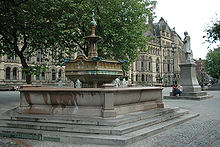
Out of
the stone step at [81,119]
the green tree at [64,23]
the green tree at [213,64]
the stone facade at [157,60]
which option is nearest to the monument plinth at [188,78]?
the green tree at [64,23]

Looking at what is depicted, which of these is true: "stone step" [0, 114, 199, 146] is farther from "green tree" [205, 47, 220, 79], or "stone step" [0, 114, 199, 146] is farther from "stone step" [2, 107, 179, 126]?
"green tree" [205, 47, 220, 79]

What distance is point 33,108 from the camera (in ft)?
23.7

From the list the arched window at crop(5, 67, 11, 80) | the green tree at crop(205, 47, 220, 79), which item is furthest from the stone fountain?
the green tree at crop(205, 47, 220, 79)

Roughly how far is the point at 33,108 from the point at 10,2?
10.6 m

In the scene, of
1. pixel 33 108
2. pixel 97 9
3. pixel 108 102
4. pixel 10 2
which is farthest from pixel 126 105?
pixel 97 9

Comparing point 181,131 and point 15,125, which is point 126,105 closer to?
point 181,131

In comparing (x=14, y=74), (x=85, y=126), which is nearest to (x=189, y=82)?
(x=85, y=126)

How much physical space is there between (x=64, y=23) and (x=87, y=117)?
11598 mm

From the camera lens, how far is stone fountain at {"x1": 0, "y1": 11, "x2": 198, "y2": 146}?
5.45m

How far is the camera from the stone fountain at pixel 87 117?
214 inches

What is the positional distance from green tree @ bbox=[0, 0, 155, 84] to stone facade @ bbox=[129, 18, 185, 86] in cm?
6025

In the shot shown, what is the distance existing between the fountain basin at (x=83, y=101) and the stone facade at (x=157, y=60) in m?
71.8

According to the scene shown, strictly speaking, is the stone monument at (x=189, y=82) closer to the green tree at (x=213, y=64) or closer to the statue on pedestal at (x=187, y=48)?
the statue on pedestal at (x=187, y=48)

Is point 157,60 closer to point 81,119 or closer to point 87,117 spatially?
point 87,117
